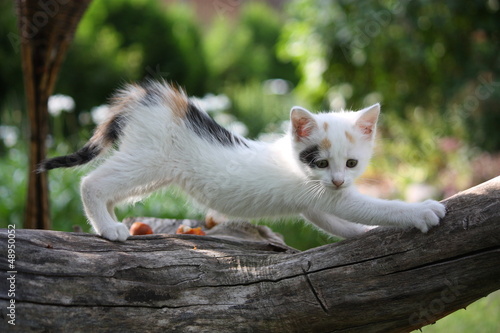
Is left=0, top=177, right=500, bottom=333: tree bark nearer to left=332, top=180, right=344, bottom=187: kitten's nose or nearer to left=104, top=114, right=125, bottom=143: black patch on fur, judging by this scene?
left=332, top=180, right=344, bottom=187: kitten's nose

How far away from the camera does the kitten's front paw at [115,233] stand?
305 cm

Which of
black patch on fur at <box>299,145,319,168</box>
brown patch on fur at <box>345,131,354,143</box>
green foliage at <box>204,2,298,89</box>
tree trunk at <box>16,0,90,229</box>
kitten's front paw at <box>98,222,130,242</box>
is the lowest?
kitten's front paw at <box>98,222,130,242</box>

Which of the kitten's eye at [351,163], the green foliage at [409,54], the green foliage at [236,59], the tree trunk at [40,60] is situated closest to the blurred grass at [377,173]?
the green foliage at [409,54]

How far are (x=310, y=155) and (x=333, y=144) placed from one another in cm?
14

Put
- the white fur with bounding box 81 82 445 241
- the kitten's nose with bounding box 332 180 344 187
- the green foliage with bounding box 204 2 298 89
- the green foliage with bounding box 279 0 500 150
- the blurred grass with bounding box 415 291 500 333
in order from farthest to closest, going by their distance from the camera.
Result: the green foliage with bounding box 204 2 298 89, the green foliage with bounding box 279 0 500 150, the blurred grass with bounding box 415 291 500 333, the white fur with bounding box 81 82 445 241, the kitten's nose with bounding box 332 180 344 187

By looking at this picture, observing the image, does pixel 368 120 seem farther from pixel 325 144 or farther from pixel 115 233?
pixel 115 233

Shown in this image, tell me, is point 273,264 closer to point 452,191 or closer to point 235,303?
point 235,303

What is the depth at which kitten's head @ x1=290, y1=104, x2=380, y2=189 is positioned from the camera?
3.04 meters

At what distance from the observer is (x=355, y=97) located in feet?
27.8

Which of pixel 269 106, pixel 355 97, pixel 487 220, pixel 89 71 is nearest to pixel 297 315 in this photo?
pixel 487 220

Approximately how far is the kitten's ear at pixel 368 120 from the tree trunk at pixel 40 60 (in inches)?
85.8

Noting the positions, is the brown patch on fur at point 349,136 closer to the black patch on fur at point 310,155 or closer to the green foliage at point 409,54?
the black patch on fur at point 310,155

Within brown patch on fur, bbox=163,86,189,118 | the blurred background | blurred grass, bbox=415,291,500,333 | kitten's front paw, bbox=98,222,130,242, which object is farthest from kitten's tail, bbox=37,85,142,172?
blurred grass, bbox=415,291,500,333

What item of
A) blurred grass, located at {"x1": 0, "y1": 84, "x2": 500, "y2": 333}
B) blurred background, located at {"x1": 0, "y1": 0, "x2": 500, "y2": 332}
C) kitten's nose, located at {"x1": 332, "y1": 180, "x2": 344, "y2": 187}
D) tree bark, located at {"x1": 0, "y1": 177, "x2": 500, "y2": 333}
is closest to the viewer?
tree bark, located at {"x1": 0, "y1": 177, "x2": 500, "y2": 333}
